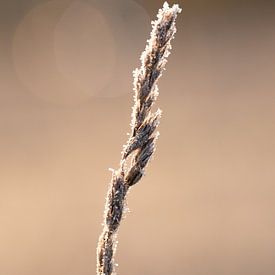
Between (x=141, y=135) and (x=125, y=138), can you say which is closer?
(x=141, y=135)

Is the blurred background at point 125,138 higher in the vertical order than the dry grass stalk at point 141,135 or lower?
higher

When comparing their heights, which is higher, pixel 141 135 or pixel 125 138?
pixel 125 138
